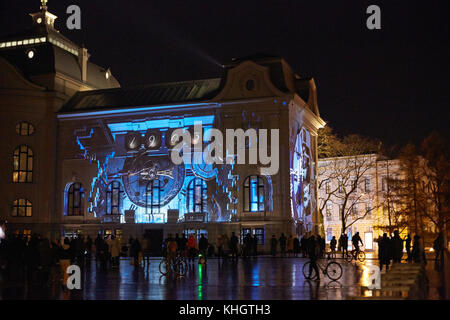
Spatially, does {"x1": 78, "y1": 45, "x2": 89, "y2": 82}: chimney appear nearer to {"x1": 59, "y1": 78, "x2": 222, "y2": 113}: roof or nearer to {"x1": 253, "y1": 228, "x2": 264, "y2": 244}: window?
{"x1": 59, "y1": 78, "x2": 222, "y2": 113}: roof

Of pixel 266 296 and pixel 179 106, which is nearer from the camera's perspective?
pixel 266 296

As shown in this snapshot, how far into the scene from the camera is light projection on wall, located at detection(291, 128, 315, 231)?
48469 millimetres

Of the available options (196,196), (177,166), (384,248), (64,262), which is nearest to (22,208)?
(177,166)

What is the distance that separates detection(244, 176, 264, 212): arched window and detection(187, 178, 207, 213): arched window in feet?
10.7

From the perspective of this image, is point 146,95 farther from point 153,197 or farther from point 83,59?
point 153,197

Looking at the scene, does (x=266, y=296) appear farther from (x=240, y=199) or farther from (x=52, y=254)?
(x=240, y=199)

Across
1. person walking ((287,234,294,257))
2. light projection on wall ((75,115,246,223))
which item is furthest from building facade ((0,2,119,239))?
person walking ((287,234,294,257))

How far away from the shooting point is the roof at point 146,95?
5094cm

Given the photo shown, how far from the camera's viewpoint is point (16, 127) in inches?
2084

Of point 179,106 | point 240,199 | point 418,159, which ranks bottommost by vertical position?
point 240,199

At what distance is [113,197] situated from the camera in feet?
168

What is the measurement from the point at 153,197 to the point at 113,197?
360cm

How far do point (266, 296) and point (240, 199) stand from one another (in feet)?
100
